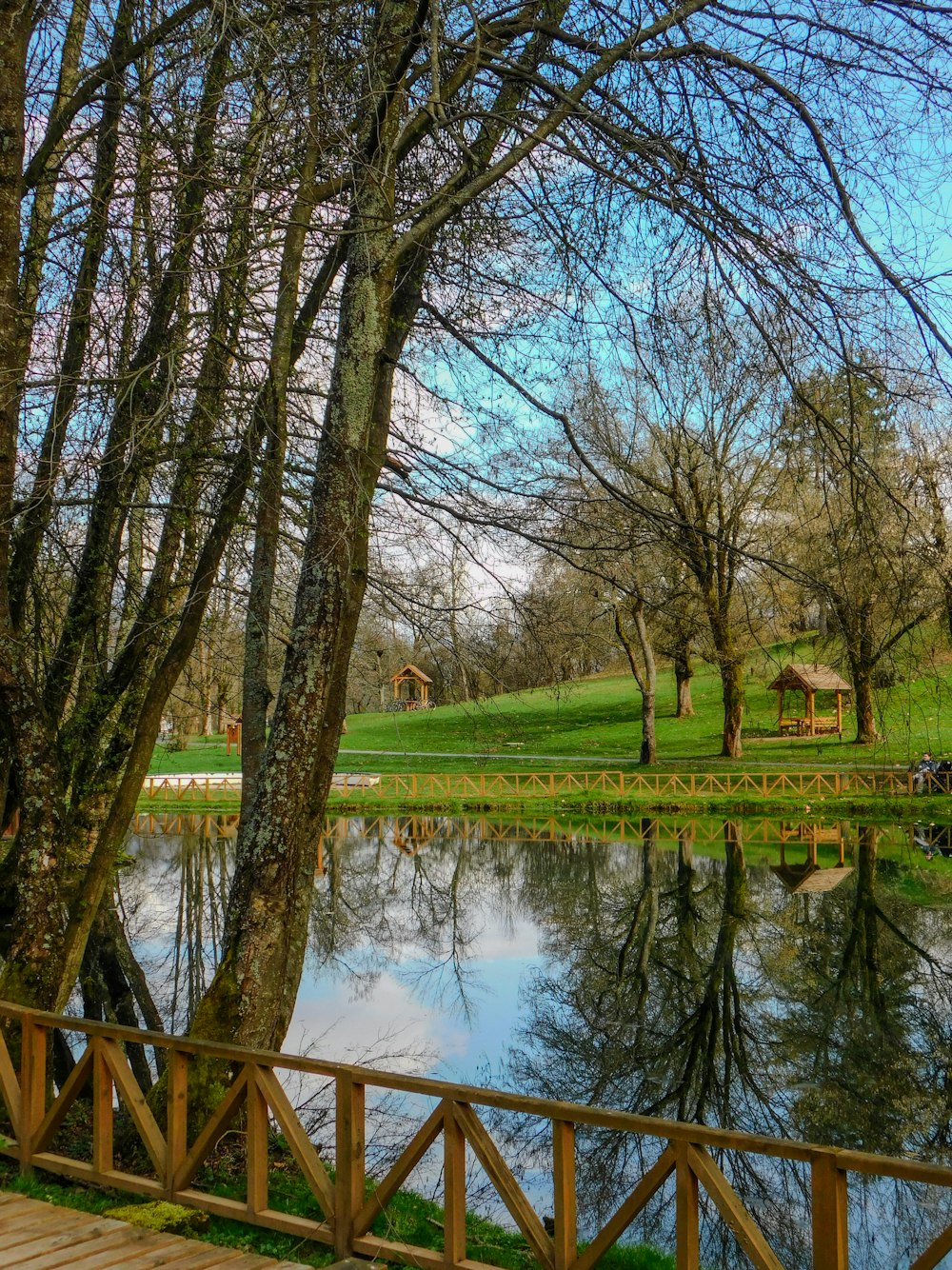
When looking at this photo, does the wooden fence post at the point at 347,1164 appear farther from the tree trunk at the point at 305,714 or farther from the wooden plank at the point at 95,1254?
the tree trunk at the point at 305,714

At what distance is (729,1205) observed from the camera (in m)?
3.58

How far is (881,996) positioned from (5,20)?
12237mm

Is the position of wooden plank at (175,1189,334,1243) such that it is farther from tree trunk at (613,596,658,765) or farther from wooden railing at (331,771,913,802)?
wooden railing at (331,771,913,802)

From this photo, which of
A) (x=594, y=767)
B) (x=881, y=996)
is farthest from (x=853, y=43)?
(x=594, y=767)

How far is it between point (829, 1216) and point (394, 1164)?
1.95 metres

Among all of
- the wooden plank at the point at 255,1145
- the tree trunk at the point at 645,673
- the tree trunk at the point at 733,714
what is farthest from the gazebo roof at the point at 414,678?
the tree trunk at the point at 733,714

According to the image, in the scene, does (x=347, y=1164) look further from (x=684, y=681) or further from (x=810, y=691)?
(x=684, y=681)

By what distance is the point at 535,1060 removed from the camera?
1045 centimetres

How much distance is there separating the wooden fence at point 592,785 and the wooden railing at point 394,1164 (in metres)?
23.7

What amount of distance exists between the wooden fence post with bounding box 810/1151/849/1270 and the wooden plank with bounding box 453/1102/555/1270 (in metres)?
1.10

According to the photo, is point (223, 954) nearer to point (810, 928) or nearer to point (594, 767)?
point (810, 928)

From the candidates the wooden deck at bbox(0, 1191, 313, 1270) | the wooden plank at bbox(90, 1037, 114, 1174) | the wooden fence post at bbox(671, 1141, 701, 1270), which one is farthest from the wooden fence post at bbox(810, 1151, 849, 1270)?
the wooden plank at bbox(90, 1037, 114, 1174)

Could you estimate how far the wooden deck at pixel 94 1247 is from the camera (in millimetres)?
3883

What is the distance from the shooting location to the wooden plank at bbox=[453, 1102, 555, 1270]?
4129mm
